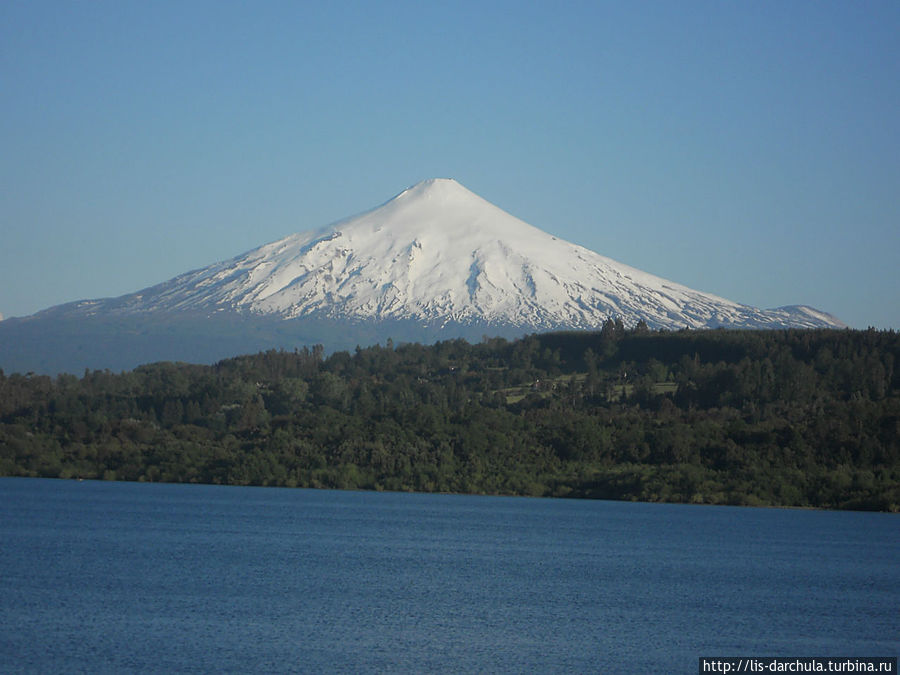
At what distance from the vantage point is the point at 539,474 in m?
94.1

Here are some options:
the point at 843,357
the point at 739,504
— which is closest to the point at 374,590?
the point at 739,504

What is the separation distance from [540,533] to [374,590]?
23190 mm

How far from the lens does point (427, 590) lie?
136 ft

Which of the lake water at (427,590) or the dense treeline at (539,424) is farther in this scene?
the dense treeline at (539,424)

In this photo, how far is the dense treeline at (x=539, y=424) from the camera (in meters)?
86.7

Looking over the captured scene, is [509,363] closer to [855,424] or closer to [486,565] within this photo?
[855,424]

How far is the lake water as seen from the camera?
100 feet

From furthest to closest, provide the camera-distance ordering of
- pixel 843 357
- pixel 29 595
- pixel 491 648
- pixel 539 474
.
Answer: pixel 843 357
pixel 539 474
pixel 29 595
pixel 491 648

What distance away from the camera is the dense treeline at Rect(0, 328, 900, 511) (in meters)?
86.7

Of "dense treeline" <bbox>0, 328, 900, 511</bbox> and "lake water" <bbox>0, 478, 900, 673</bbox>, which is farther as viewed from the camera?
"dense treeline" <bbox>0, 328, 900, 511</bbox>

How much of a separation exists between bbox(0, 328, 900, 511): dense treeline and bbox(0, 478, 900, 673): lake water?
12370mm

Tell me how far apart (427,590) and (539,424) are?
211ft

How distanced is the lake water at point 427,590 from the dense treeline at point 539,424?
40.6ft

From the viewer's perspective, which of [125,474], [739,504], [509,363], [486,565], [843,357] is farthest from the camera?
[509,363]
